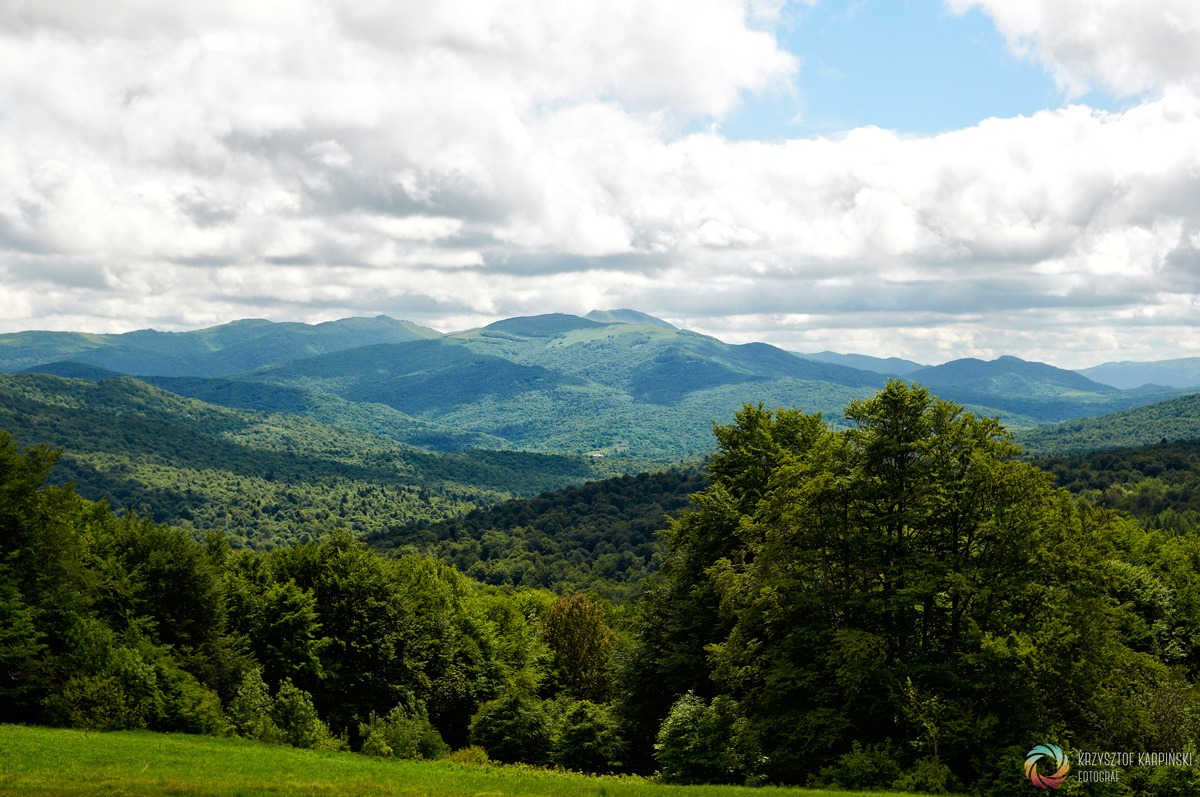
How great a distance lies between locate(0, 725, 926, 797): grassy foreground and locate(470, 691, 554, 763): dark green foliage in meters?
13.8

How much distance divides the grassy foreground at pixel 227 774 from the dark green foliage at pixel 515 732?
1383 centimetres

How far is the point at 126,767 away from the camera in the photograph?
29203 mm

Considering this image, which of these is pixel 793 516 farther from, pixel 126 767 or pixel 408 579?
pixel 408 579

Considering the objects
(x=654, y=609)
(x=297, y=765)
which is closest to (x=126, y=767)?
(x=297, y=765)

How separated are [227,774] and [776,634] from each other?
2248 cm

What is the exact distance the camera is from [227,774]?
29344 millimetres

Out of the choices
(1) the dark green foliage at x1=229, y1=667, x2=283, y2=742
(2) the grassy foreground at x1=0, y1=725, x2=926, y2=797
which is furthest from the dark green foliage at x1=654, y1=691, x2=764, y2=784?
(1) the dark green foliage at x1=229, y1=667, x2=283, y2=742

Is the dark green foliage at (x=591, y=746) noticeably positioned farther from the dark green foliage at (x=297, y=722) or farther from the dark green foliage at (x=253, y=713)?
the dark green foliage at (x=253, y=713)

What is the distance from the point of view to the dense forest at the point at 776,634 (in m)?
32.8

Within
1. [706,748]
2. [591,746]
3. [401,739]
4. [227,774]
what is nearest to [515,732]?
[591,746]

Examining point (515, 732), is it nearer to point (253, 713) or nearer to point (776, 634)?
point (253, 713)

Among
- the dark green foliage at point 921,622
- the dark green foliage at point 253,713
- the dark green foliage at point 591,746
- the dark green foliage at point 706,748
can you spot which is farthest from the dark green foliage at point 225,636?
the dark green foliage at point 921,622

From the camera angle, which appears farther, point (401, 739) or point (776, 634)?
point (401, 739)

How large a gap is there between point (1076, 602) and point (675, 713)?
1652 centimetres
